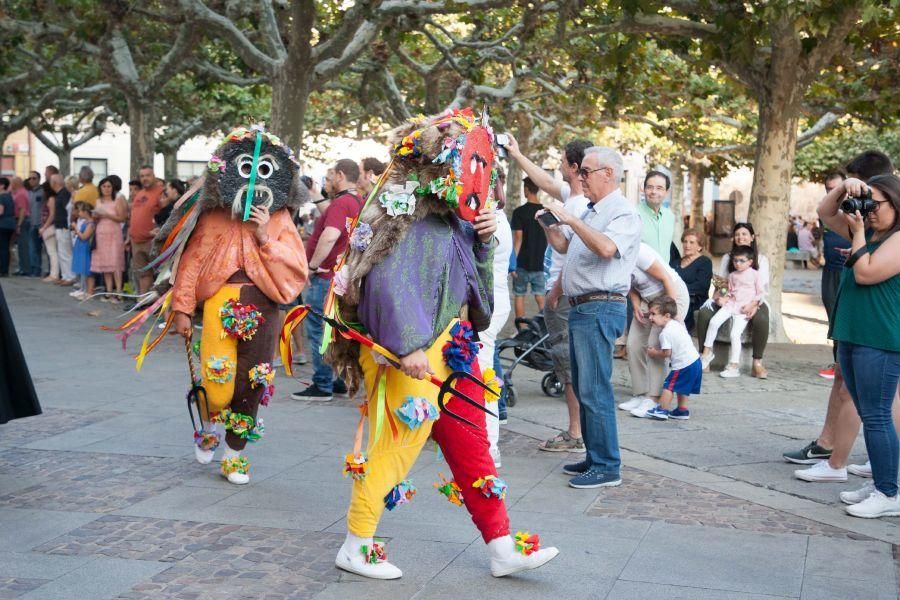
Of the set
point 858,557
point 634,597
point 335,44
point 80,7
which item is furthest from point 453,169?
point 80,7

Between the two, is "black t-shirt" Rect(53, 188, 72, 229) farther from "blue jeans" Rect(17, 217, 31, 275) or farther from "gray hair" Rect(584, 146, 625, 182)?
"gray hair" Rect(584, 146, 625, 182)

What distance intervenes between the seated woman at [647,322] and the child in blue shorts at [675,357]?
74 millimetres

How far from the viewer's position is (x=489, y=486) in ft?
15.8

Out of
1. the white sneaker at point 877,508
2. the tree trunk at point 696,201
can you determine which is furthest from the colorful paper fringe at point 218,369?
the tree trunk at point 696,201

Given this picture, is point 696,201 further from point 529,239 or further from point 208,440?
point 208,440

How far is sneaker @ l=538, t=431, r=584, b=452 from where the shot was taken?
25.0ft

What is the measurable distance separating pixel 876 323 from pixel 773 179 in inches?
335

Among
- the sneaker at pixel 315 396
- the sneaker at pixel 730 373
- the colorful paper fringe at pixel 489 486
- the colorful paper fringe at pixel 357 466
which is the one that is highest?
the colorful paper fringe at pixel 357 466

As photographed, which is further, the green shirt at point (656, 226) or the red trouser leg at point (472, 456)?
the green shirt at point (656, 226)

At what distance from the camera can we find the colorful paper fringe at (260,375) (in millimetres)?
6562

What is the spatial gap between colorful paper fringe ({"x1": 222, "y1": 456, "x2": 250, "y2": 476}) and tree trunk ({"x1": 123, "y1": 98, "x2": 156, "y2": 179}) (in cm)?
1409

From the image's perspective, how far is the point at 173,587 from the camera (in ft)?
15.5

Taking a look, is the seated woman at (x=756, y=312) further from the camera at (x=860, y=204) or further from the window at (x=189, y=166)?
the window at (x=189, y=166)

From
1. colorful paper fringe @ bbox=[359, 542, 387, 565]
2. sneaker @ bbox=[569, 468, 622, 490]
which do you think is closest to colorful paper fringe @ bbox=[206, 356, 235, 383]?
colorful paper fringe @ bbox=[359, 542, 387, 565]
